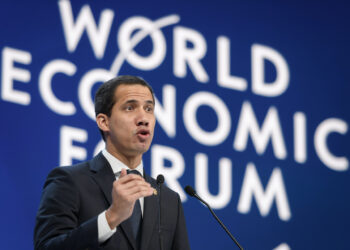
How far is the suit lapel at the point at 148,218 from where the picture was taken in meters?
2.35

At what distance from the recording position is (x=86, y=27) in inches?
160

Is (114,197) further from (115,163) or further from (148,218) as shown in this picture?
(115,163)

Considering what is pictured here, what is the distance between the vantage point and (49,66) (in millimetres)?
3883

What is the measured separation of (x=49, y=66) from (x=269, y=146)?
1736 millimetres

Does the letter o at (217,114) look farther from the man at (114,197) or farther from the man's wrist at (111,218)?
the man's wrist at (111,218)

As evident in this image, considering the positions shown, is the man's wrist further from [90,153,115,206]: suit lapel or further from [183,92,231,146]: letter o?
[183,92,231,146]: letter o

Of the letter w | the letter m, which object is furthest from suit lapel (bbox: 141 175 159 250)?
the letter m

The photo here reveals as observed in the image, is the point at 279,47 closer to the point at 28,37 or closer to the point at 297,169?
the point at 297,169

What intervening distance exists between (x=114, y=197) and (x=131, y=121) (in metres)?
0.57

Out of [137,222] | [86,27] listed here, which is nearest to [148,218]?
[137,222]

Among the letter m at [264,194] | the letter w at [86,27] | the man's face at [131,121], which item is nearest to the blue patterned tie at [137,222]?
the man's face at [131,121]

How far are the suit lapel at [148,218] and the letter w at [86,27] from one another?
1760 millimetres

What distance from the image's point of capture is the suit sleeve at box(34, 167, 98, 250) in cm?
206

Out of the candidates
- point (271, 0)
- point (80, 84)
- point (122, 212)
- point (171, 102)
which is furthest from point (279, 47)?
point (122, 212)
